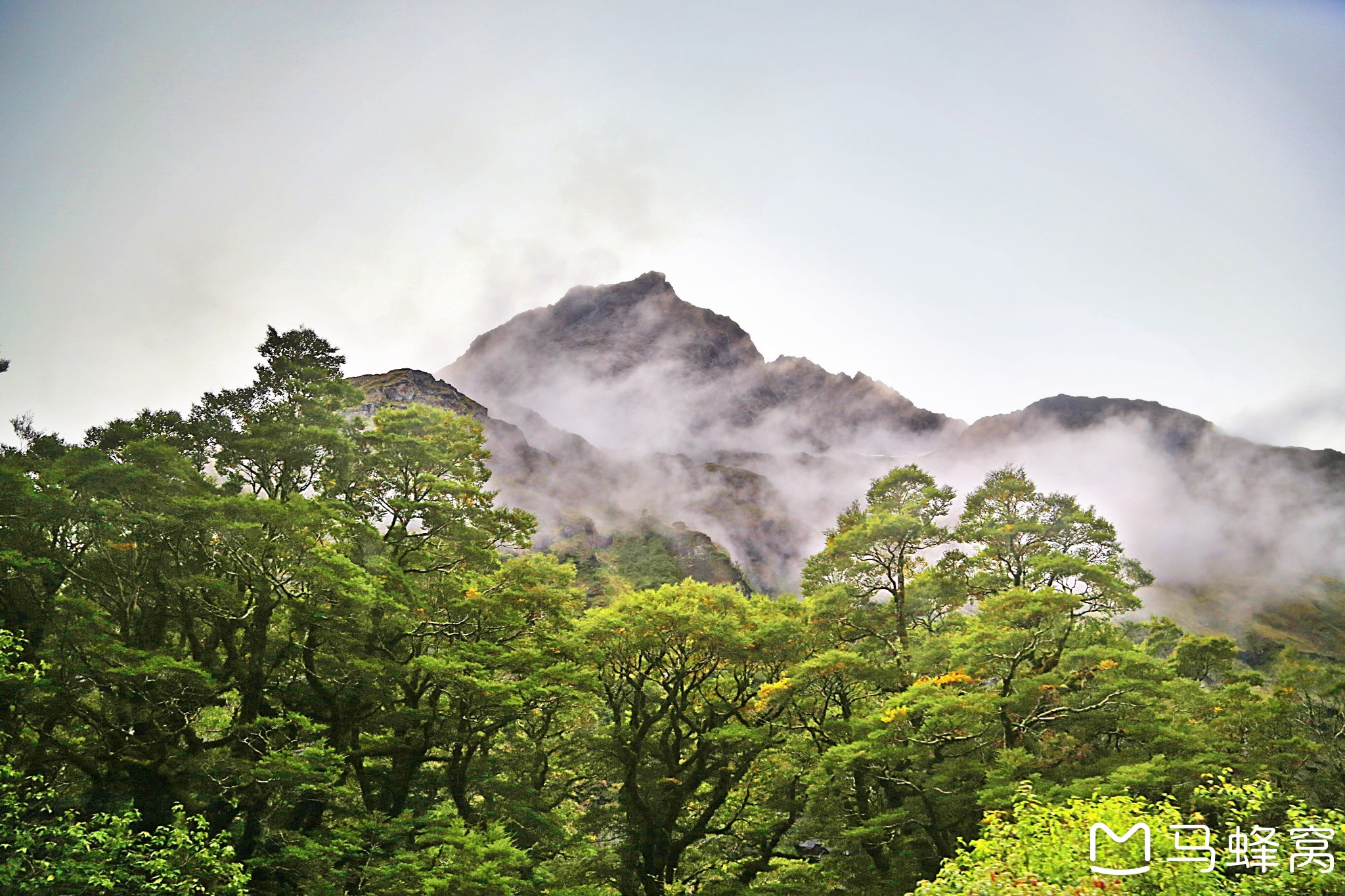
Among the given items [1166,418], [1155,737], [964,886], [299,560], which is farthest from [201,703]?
[1166,418]

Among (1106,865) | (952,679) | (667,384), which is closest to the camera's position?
(1106,865)

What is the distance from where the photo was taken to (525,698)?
1767cm

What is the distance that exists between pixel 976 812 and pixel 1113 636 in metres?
5.92

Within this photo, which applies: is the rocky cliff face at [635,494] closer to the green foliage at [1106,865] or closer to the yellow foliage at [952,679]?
the yellow foliage at [952,679]

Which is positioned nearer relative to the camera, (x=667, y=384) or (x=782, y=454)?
(x=667, y=384)

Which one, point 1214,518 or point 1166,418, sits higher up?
point 1166,418

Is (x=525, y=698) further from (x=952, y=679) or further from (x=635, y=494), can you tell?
(x=635, y=494)

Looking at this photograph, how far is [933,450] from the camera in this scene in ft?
439

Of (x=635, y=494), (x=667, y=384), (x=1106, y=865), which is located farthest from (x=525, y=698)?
(x=667, y=384)

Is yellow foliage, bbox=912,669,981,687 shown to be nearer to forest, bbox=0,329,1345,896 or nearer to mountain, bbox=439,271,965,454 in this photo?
forest, bbox=0,329,1345,896

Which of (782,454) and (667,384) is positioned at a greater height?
(667,384)

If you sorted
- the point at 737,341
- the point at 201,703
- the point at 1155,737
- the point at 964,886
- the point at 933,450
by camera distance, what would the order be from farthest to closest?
1. the point at 737,341
2. the point at 933,450
3. the point at 1155,737
4. the point at 201,703
5. the point at 964,886

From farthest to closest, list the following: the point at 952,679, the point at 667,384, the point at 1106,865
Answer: the point at 667,384 < the point at 952,679 < the point at 1106,865

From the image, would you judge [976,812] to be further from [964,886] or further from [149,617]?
[149,617]
